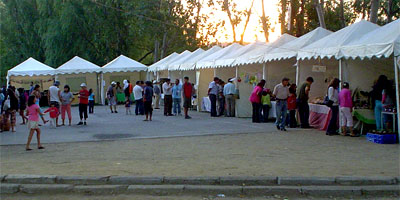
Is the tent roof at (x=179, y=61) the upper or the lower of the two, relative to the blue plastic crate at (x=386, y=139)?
upper

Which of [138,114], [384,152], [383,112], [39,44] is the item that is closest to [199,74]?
[138,114]

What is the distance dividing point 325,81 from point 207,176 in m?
10.5

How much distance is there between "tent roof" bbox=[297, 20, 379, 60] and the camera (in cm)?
1348

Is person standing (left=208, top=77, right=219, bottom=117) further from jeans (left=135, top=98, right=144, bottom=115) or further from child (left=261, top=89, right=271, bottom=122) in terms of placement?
jeans (left=135, top=98, right=144, bottom=115)

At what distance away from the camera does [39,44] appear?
45.2 meters

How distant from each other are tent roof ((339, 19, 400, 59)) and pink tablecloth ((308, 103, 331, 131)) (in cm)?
229

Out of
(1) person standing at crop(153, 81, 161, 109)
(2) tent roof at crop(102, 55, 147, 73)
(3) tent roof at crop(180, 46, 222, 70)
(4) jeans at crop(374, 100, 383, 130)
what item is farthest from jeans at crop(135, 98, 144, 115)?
(4) jeans at crop(374, 100, 383, 130)

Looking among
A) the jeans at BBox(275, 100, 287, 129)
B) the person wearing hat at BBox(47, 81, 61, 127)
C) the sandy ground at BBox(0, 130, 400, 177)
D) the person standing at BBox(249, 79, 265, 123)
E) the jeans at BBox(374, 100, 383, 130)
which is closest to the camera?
the sandy ground at BBox(0, 130, 400, 177)

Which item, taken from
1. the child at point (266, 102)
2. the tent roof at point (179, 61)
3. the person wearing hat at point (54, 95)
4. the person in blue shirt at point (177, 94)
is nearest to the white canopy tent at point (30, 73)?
the tent roof at point (179, 61)

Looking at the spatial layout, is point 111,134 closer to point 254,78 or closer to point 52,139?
point 52,139

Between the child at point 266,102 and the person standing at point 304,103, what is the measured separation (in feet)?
6.24

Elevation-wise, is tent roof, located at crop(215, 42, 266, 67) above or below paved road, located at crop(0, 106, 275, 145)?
above

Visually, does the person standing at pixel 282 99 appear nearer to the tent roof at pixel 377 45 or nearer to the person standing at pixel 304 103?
the person standing at pixel 304 103

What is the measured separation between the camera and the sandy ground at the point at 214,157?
8.35 metres
